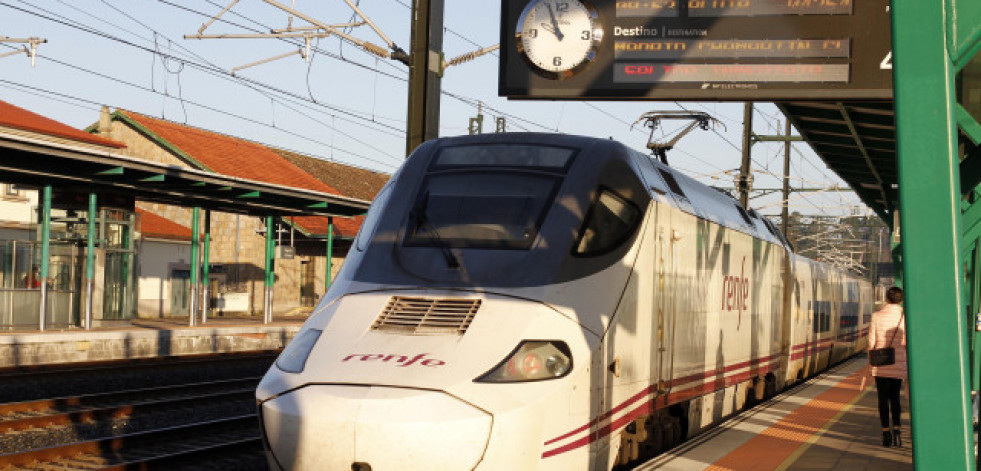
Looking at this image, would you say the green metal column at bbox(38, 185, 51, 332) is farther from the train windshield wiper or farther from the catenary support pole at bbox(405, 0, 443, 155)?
A: the train windshield wiper

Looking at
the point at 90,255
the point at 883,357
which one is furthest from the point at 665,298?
the point at 90,255

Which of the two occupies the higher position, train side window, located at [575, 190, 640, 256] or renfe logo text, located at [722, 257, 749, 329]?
train side window, located at [575, 190, 640, 256]

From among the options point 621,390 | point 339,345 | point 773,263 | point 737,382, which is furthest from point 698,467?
point 773,263

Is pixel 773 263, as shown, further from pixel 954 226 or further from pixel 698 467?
pixel 954 226

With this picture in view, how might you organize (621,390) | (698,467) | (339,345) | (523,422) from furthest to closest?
(698,467), (621,390), (339,345), (523,422)

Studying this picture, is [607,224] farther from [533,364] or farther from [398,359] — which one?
[398,359]

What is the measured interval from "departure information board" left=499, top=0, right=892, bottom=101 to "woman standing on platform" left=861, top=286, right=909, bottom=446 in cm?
212

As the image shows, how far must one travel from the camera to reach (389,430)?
584 cm

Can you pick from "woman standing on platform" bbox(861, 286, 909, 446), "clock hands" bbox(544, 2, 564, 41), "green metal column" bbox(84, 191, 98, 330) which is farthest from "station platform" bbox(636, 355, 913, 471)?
"green metal column" bbox(84, 191, 98, 330)

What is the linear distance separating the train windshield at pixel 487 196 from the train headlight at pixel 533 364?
88 centimetres

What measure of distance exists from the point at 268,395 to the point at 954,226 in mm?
4442

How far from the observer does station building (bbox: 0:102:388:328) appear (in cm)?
2658

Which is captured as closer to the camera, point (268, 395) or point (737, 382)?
point (268, 395)

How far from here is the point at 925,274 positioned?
116 inches
